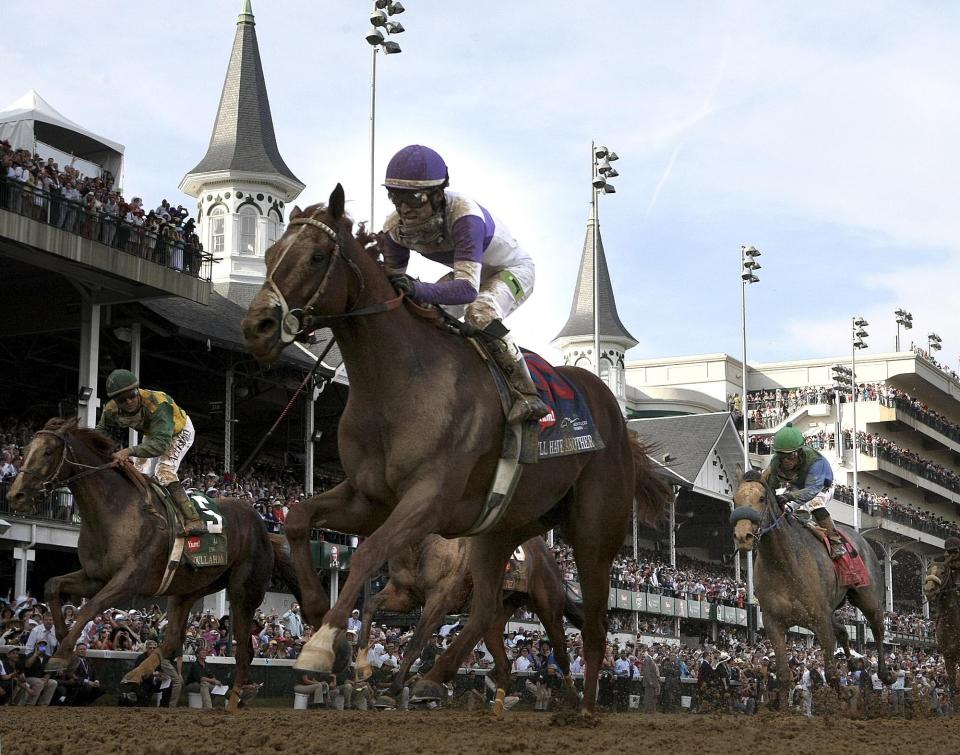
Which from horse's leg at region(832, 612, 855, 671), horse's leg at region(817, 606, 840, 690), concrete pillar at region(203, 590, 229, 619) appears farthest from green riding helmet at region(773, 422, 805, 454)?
concrete pillar at region(203, 590, 229, 619)

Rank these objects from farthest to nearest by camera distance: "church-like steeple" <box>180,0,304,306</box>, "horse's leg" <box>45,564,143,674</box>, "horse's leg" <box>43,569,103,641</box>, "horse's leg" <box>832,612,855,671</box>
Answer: "church-like steeple" <box>180,0,304,306</box>
"horse's leg" <box>832,612,855,671</box>
"horse's leg" <box>43,569,103,641</box>
"horse's leg" <box>45,564,143,674</box>

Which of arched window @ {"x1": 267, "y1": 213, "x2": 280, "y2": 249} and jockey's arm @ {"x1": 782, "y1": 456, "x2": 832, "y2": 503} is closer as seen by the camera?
jockey's arm @ {"x1": 782, "y1": 456, "x2": 832, "y2": 503}

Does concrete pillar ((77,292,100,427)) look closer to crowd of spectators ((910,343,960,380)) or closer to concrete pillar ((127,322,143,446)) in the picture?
concrete pillar ((127,322,143,446))

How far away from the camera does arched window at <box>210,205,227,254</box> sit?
41938 millimetres

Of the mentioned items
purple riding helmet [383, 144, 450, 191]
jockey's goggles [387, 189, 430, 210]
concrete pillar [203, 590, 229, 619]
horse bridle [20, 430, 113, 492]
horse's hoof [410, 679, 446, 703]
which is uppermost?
purple riding helmet [383, 144, 450, 191]

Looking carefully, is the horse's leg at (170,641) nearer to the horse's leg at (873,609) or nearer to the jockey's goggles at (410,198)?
the jockey's goggles at (410,198)

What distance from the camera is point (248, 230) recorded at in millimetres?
42500

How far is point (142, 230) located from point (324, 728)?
1862cm

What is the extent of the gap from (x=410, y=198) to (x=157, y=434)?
198 inches

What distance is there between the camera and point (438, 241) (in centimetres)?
723

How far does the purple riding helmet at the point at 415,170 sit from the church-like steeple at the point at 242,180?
3490cm

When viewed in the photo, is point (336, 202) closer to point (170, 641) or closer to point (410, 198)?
point (410, 198)

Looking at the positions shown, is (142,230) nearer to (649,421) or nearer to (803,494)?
(803,494)

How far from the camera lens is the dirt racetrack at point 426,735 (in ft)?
17.5
